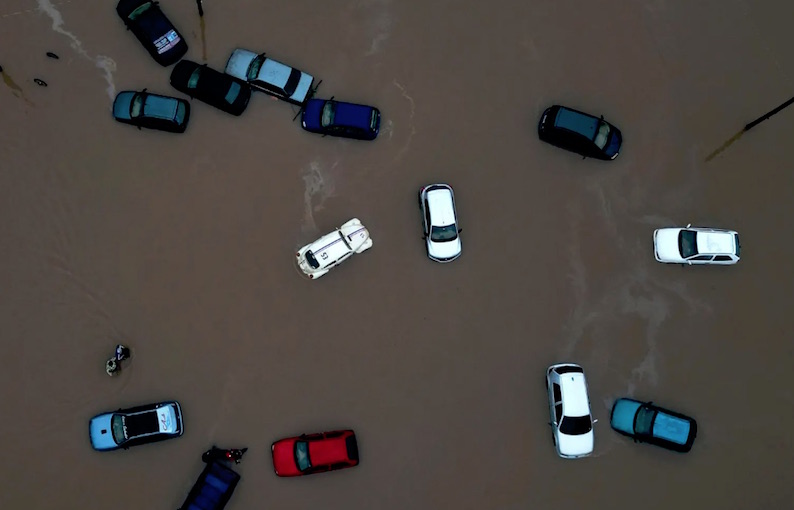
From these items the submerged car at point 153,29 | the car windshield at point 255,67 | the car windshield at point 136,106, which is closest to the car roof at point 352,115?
the car windshield at point 255,67

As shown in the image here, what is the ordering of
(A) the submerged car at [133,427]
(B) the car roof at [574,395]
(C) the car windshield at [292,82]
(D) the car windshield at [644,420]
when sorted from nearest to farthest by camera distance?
1. (A) the submerged car at [133,427]
2. (B) the car roof at [574,395]
3. (D) the car windshield at [644,420]
4. (C) the car windshield at [292,82]

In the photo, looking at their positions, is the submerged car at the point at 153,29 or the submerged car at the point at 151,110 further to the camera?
the submerged car at the point at 153,29

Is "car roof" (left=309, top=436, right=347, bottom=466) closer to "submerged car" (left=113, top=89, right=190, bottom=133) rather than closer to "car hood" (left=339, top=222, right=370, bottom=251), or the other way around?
"car hood" (left=339, top=222, right=370, bottom=251)

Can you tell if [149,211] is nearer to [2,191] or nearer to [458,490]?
[2,191]

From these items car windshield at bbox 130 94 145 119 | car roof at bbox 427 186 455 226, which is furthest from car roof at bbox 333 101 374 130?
car windshield at bbox 130 94 145 119

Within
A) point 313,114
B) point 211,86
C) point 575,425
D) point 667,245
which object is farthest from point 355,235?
point 667,245

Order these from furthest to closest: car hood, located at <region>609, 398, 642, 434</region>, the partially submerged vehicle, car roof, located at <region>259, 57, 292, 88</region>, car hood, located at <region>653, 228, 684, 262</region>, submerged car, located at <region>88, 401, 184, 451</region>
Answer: car roof, located at <region>259, 57, 292, 88</region> < car hood, located at <region>653, 228, 684, 262</region> < car hood, located at <region>609, 398, 642, 434</region> < submerged car, located at <region>88, 401, 184, 451</region> < the partially submerged vehicle

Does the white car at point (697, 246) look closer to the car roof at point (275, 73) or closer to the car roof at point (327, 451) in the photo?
the car roof at point (327, 451)

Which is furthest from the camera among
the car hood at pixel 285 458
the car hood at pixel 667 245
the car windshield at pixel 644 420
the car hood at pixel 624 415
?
the car hood at pixel 667 245
